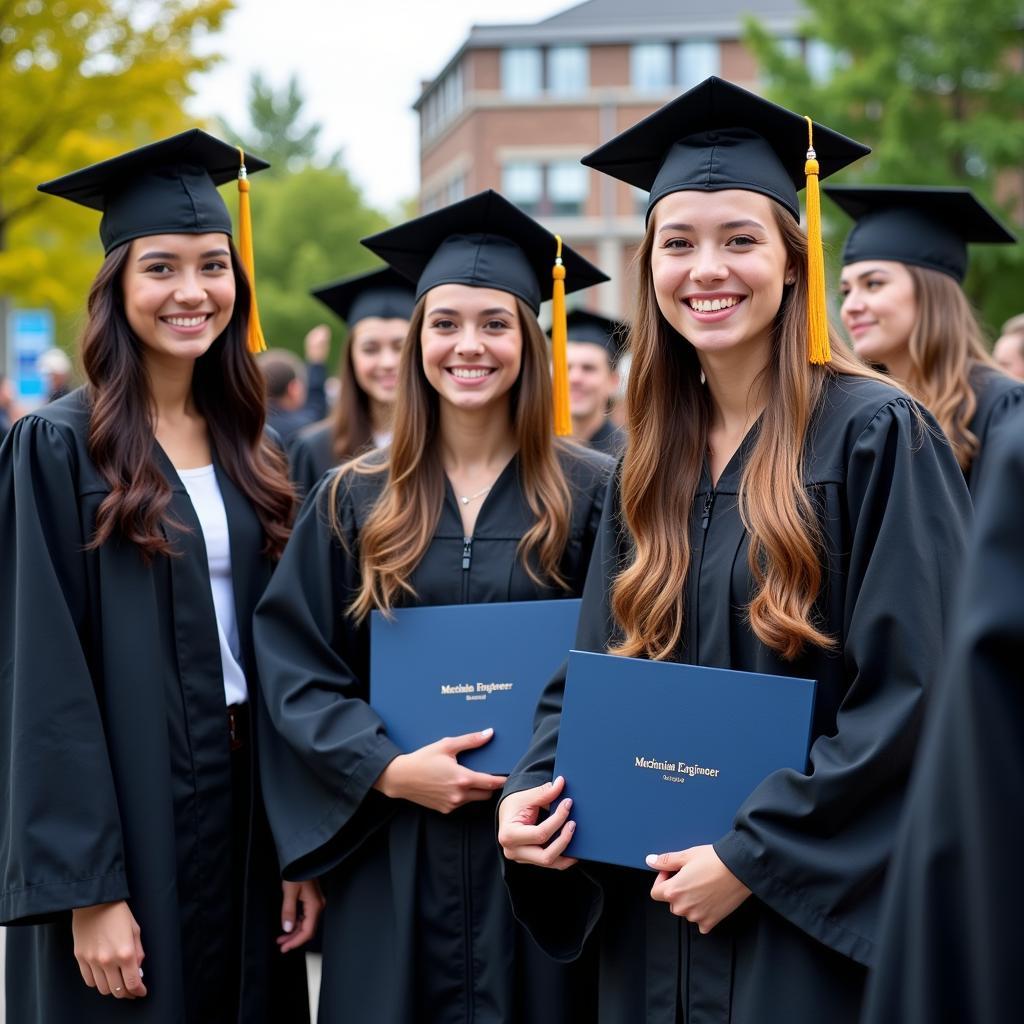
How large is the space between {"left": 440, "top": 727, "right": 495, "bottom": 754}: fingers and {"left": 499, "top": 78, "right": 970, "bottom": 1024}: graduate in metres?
0.24

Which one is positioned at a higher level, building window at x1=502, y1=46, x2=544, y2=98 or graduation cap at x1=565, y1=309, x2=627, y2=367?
building window at x1=502, y1=46, x2=544, y2=98

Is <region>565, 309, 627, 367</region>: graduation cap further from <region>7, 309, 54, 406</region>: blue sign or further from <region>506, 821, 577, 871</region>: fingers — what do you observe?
<region>7, 309, 54, 406</region>: blue sign

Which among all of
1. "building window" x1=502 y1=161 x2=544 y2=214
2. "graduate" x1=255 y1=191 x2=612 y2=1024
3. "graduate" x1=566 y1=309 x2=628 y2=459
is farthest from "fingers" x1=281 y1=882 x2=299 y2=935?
"building window" x1=502 y1=161 x2=544 y2=214

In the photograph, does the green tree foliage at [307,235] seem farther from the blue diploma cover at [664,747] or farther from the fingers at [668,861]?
the fingers at [668,861]

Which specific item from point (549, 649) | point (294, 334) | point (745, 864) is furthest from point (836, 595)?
point (294, 334)

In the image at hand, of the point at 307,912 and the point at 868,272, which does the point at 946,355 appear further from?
the point at 307,912

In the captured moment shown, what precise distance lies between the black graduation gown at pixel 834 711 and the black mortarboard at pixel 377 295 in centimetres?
348

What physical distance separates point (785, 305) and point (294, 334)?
3832 cm

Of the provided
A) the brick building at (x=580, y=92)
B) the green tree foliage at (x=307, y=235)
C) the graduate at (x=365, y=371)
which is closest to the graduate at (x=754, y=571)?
the graduate at (x=365, y=371)

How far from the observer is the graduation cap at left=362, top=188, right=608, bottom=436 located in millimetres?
3236

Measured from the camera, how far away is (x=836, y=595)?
220cm

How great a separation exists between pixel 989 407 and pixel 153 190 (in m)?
2.51

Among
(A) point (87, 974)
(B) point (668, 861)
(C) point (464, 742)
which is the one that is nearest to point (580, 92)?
(C) point (464, 742)

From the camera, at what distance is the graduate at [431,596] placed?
2869mm
